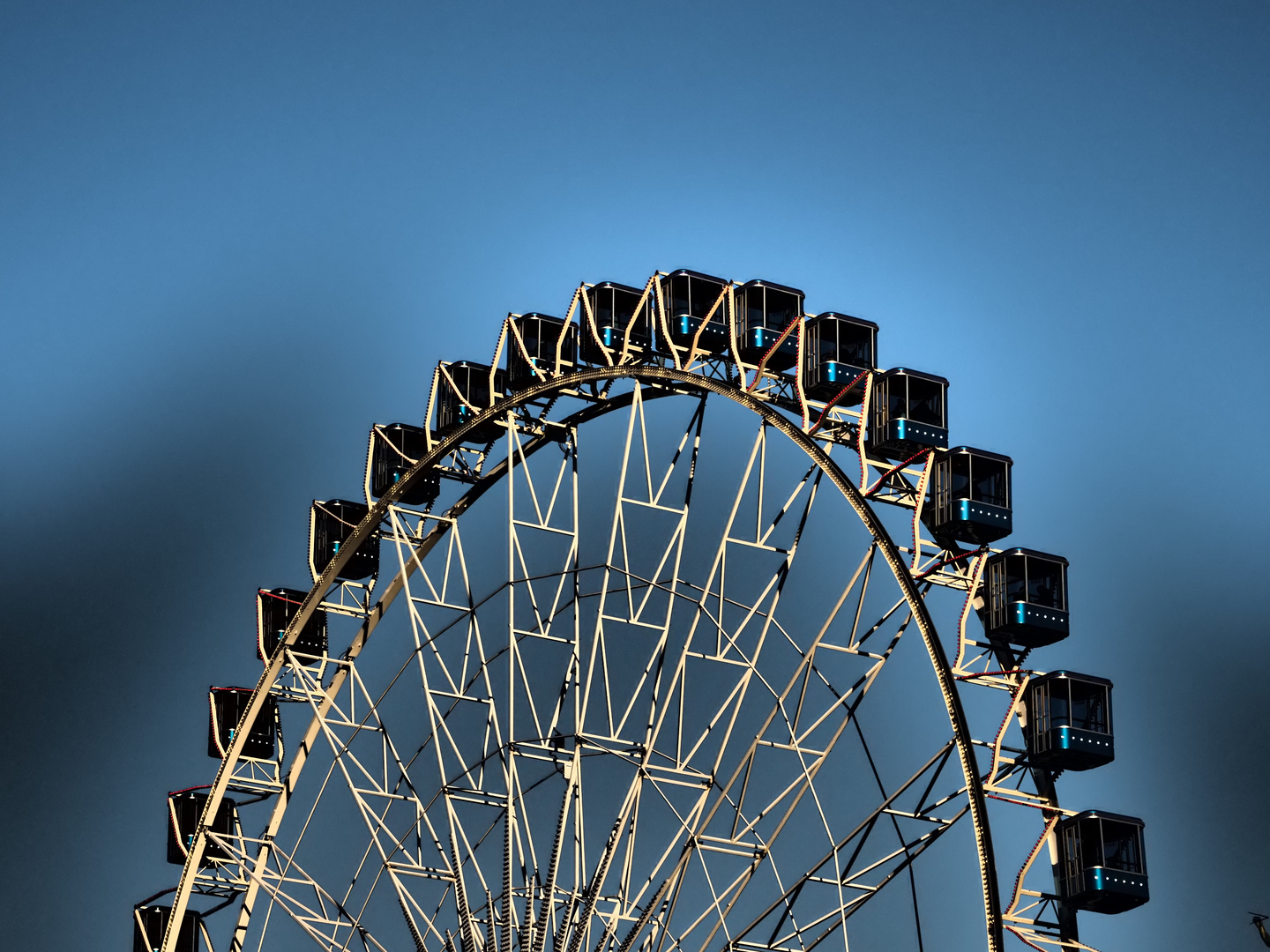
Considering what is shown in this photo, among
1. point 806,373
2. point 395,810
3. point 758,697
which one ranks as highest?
point 806,373

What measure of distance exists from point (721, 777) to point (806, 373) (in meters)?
35.3

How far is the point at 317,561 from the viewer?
157ft

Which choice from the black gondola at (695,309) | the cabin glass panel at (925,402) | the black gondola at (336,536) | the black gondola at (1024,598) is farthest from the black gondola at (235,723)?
the black gondola at (1024,598)

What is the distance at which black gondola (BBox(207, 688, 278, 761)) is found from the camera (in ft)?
156

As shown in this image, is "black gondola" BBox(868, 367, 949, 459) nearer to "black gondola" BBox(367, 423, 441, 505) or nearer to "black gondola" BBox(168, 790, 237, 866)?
"black gondola" BBox(367, 423, 441, 505)

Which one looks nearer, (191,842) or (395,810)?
(191,842)

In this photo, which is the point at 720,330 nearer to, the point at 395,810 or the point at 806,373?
the point at 806,373

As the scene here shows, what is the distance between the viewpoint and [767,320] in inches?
1508

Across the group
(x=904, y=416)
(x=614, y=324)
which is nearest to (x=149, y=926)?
(x=614, y=324)

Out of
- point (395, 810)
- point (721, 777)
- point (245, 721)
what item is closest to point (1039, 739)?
point (245, 721)

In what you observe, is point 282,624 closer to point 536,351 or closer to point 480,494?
point 480,494

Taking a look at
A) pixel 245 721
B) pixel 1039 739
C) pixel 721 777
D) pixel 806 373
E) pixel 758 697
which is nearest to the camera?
pixel 1039 739

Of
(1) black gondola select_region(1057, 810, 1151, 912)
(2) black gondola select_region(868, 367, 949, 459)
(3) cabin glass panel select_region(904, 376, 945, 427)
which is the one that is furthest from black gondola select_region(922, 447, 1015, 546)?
(1) black gondola select_region(1057, 810, 1151, 912)

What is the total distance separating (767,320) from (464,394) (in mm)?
8853
